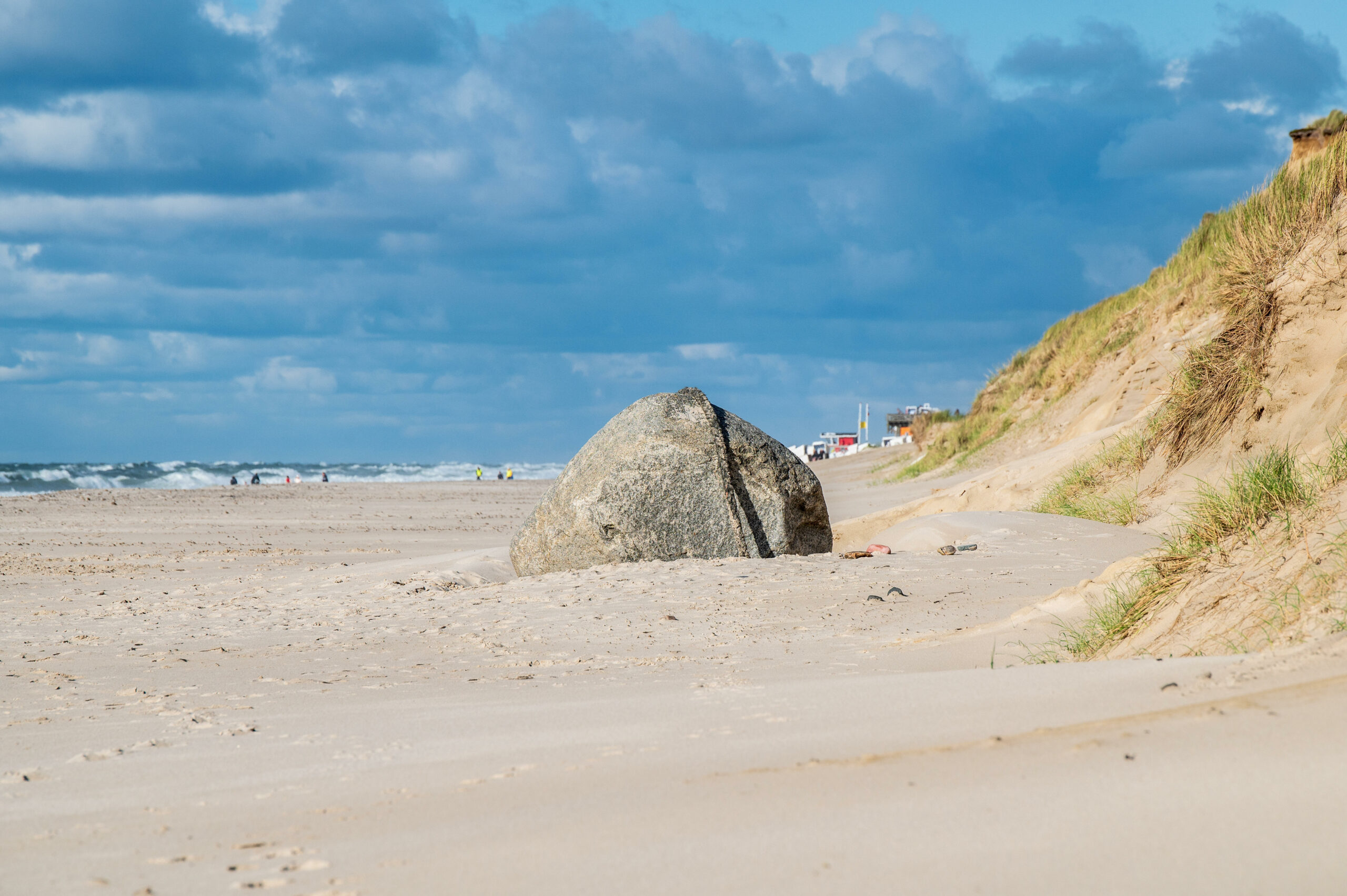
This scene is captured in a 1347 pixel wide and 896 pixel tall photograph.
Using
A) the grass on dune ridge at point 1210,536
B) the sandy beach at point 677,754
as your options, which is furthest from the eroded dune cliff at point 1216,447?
the sandy beach at point 677,754

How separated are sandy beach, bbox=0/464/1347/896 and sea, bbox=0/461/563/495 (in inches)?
1242

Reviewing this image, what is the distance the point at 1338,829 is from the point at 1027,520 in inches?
283

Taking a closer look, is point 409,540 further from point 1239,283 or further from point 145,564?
point 1239,283

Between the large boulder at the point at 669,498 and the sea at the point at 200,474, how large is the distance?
29.1 m

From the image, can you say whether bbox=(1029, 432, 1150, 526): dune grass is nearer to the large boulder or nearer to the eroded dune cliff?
the eroded dune cliff

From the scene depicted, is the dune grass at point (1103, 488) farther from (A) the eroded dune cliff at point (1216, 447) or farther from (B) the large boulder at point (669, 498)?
(B) the large boulder at point (669, 498)

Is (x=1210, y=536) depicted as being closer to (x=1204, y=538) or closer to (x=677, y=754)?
(x=1204, y=538)

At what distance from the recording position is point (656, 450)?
27.7 feet

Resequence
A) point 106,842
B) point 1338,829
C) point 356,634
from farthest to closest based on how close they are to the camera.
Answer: point 356,634 < point 106,842 < point 1338,829

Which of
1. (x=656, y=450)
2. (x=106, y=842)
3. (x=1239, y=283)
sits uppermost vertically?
(x=1239, y=283)

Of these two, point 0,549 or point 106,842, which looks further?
point 0,549

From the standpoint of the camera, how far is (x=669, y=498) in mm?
8406

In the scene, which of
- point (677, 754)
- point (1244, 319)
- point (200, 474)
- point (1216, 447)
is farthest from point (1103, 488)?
point (200, 474)

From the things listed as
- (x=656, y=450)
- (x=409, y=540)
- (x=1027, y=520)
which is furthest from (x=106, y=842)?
(x=409, y=540)
